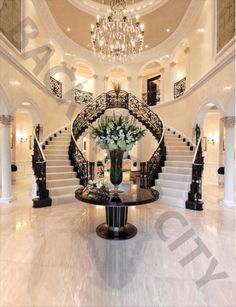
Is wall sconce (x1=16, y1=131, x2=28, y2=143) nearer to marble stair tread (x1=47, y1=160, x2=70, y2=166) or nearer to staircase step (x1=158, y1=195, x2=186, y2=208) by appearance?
marble stair tread (x1=47, y1=160, x2=70, y2=166)

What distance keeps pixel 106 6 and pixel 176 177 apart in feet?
24.1

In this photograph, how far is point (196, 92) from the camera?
719cm

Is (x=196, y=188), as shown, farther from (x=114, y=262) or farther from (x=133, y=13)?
(x=133, y=13)

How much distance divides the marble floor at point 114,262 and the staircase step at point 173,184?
1083mm

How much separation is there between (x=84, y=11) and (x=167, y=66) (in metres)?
4.60

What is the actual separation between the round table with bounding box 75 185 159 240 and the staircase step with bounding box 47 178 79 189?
2.38 m

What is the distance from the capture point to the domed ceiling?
743cm

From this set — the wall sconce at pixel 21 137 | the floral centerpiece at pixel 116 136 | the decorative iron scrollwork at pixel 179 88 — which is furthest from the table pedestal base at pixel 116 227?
the wall sconce at pixel 21 137

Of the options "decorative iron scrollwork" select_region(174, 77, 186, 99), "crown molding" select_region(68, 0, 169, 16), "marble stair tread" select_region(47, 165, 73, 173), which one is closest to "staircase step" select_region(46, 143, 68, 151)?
"marble stair tread" select_region(47, 165, 73, 173)

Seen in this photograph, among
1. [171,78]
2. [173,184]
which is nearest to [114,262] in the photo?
[173,184]

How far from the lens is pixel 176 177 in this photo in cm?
584

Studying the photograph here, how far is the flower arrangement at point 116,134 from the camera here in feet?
10.4

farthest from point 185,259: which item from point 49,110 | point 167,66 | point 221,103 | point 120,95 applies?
point 167,66

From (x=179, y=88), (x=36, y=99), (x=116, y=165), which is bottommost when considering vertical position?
(x=116, y=165)
